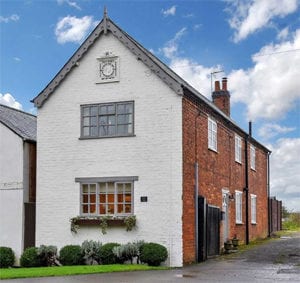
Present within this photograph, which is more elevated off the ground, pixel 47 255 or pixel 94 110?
pixel 94 110

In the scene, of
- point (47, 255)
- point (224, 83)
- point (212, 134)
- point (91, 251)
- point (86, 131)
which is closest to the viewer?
point (91, 251)

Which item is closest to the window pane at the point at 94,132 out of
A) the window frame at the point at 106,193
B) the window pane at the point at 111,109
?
the window pane at the point at 111,109

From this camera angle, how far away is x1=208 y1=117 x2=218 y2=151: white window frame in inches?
967

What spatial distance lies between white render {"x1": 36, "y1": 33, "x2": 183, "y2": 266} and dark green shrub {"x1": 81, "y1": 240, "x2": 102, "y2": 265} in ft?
1.67

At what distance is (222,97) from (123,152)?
577 inches

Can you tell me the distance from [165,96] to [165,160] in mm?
2472

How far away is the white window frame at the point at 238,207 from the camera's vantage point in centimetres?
2961

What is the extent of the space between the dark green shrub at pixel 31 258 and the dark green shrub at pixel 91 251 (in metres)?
1.93

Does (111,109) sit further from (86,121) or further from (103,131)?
(86,121)

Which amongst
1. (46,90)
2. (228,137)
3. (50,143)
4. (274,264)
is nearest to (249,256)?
(274,264)

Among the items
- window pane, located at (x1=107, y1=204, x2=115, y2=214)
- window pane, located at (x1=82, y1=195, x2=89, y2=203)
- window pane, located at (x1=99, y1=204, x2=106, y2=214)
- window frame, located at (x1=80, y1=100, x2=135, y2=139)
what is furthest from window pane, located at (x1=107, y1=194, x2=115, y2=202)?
window frame, located at (x1=80, y1=100, x2=135, y2=139)

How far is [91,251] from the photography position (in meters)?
21.0

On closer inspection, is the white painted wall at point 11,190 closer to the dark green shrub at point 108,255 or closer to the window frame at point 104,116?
the window frame at point 104,116

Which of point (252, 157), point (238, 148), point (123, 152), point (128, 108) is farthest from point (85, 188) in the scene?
point (252, 157)
